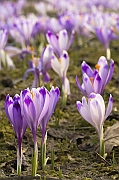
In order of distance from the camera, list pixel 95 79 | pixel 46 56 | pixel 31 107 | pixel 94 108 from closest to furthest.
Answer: pixel 31 107 < pixel 94 108 < pixel 95 79 < pixel 46 56

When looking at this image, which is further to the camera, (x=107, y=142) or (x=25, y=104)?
(x=107, y=142)

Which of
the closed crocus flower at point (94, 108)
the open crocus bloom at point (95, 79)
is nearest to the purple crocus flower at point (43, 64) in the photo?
the open crocus bloom at point (95, 79)

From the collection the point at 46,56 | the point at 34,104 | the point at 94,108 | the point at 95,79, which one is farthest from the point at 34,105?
the point at 46,56

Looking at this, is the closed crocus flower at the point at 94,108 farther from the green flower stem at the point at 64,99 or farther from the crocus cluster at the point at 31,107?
the green flower stem at the point at 64,99

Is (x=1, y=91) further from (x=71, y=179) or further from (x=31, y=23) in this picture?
(x=71, y=179)

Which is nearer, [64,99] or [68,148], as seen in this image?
[68,148]

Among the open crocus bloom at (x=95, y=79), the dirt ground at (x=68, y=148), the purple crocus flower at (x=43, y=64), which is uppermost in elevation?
the purple crocus flower at (x=43, y=64)

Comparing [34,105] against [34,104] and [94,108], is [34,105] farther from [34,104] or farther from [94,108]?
[94,108]

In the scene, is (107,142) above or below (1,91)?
below

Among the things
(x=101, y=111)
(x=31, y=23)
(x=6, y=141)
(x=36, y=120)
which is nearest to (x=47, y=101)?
(x=36, y=120)

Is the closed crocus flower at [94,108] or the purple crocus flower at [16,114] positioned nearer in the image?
the purple crocus flower at [16,114]

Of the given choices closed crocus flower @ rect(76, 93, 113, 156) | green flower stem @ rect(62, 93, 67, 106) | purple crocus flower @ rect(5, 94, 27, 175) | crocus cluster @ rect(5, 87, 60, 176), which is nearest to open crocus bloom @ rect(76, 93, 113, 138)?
closed crocus flower @ rect(76, 93, 113, 156)
